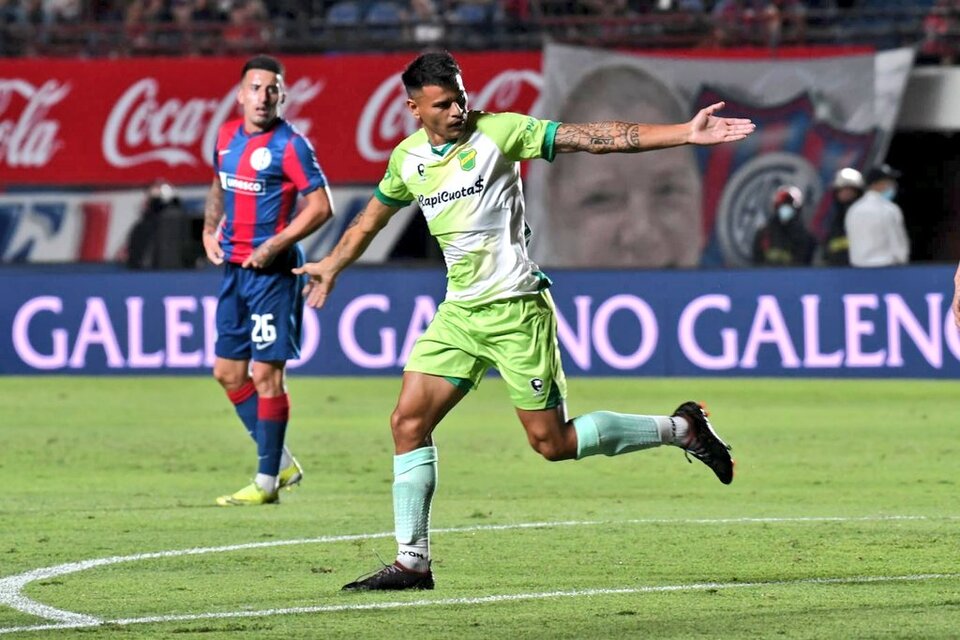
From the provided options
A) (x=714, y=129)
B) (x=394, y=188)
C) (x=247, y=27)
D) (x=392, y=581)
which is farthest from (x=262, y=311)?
(x=247, y=27)

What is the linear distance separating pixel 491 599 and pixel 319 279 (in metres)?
1.71

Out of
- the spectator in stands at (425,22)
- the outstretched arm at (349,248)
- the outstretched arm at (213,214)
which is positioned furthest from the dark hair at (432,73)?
the spectator in stands at (425,22)

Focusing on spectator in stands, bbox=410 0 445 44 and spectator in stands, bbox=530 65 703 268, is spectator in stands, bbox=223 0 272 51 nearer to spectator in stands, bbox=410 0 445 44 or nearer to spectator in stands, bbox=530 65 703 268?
spectator in stands, bbox=410 0 445 44

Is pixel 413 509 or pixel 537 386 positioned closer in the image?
pixel 413 509

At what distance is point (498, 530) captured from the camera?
874cm

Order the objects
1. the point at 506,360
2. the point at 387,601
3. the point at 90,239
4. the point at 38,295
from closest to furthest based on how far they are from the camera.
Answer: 1. the point at 387,601
2. the point at 506,360
3. the point at 38,295
4. the point at 90,239

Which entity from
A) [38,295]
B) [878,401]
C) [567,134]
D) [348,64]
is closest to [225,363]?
[567,134]

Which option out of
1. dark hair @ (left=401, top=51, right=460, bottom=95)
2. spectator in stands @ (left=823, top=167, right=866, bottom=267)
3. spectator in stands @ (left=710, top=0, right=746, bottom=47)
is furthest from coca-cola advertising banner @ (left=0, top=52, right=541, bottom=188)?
dark hair @ (left=401, top=51, right=460, bottom=95)

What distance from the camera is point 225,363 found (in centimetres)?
1023

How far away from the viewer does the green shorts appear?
285 inches

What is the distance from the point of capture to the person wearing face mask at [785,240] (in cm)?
1972

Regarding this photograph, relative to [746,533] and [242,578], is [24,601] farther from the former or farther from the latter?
[746,533]

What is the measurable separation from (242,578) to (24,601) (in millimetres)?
869

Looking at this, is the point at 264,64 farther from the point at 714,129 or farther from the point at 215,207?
the point at 714,129
